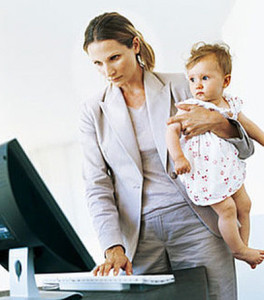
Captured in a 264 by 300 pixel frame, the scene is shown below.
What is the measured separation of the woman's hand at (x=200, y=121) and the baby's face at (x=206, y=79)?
63mm

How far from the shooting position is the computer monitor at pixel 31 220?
3.03 feet

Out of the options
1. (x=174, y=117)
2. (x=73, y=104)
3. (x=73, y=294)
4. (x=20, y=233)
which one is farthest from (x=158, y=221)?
(x=73, y=104)

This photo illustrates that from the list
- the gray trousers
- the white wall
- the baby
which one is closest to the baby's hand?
the baby

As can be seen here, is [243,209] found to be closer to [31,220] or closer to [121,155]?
[121,155]

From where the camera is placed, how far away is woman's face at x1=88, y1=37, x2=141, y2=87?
5.28 feet

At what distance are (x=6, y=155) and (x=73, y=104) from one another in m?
2.12

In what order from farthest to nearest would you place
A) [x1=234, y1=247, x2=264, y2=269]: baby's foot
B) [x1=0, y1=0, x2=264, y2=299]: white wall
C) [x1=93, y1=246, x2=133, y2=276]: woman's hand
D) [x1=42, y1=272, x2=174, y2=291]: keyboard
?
[x1=0, y1=0, x2=264, y2=299]: white wall < [x1=234, y1=247, x2=264, y2=269]: baby's foot < [x1=93, y1=246, x2=133, y2=276]: woman's hand < [x1=42, y1=272, x2=174, y2=291]: keyboard

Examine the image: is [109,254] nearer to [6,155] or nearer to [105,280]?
[105,280]

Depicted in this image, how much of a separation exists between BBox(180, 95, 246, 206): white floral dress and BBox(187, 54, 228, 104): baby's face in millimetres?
40

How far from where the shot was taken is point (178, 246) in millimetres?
1502

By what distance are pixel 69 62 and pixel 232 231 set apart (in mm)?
1787

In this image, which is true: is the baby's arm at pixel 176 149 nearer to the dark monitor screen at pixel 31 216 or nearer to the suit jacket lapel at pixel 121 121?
the suit jacket lapel at pixel 121 121

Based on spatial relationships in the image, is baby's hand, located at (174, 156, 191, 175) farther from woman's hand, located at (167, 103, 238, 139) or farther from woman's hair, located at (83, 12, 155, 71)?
woman's hair, located at (83, 12, 155, 71)

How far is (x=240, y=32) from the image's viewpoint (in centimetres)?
235
